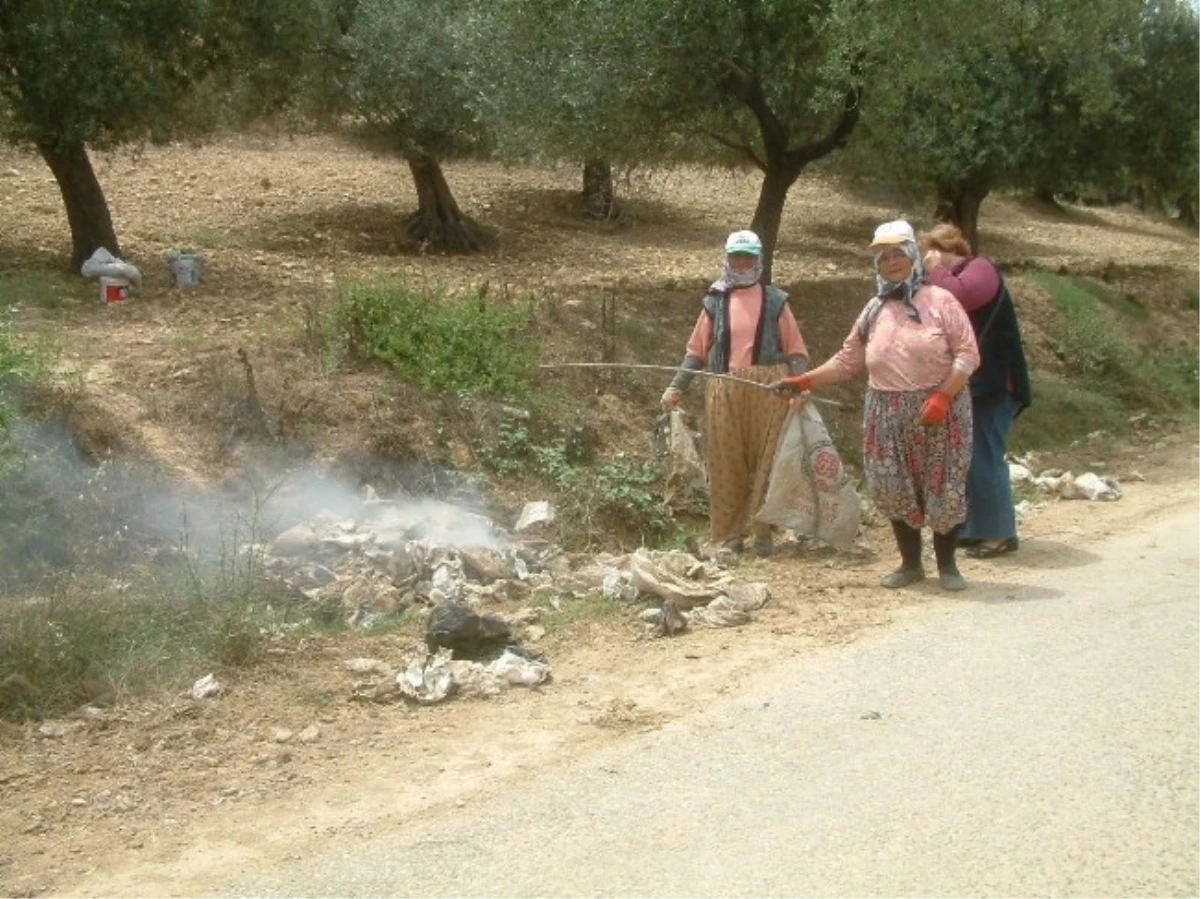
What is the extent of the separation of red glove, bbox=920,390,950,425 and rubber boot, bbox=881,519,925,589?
0.68 metres

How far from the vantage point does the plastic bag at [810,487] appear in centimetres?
830

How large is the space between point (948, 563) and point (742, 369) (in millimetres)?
1581

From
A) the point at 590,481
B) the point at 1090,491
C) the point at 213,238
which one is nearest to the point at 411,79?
the point at 213,238

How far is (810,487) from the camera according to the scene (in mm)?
8336

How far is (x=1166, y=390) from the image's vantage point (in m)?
17.2

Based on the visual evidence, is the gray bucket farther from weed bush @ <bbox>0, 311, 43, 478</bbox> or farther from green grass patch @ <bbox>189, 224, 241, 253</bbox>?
weed bush @ <bbox>0, 311, 43, 478</bbox>

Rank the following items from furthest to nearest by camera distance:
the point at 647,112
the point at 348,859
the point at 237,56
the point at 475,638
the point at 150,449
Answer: the point at 237,56 < the point at 647,112 < the point at 150,449 < the point at 475,638 < the point at 348,859

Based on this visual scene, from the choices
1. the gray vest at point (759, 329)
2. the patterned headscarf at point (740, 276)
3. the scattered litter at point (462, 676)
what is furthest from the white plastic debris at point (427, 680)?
the patterned headscarf at point (740, 276)

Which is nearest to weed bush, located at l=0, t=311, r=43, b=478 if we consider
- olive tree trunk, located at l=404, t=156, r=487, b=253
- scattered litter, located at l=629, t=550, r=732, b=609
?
scattered litter, located at l=629, t=550, r=732, b=609

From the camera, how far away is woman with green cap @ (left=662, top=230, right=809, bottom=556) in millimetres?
8367

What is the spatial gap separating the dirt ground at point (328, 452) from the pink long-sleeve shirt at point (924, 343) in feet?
3.53

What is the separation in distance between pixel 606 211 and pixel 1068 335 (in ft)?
25.4

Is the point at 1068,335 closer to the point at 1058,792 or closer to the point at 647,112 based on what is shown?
the point at 647,112

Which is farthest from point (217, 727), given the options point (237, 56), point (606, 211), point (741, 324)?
point (606, 211)
